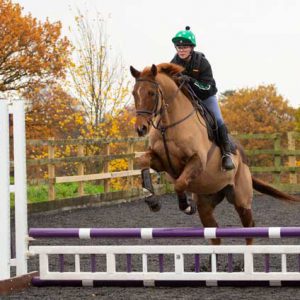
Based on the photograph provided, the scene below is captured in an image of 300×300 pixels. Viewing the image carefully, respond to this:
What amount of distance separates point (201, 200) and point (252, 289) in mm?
1684

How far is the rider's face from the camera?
273 inches

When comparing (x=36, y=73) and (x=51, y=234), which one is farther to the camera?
(x=36, y=73)

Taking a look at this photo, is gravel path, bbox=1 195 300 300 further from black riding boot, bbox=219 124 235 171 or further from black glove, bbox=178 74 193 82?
black glove, bbox=178 74 193 82

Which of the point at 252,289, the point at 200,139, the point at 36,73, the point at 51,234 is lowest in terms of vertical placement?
the point at 252,289

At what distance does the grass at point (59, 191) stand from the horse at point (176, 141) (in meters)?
7.66

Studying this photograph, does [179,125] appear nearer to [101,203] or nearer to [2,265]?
[2,265]

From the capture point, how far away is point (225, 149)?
7125 mm

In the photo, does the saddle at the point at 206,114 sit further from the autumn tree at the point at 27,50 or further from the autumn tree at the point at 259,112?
the autumn tree at the point at 259,112

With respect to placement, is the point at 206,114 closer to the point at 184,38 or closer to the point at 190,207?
the point at 184,38

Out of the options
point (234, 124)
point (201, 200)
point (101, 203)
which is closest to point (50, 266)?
point (201, 200)

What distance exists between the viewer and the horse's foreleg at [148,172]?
6332 millimetres

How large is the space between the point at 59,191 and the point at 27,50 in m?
17.1

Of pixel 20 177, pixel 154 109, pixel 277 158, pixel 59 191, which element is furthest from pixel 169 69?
pixel 277 158

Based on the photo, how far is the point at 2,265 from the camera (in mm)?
5770
